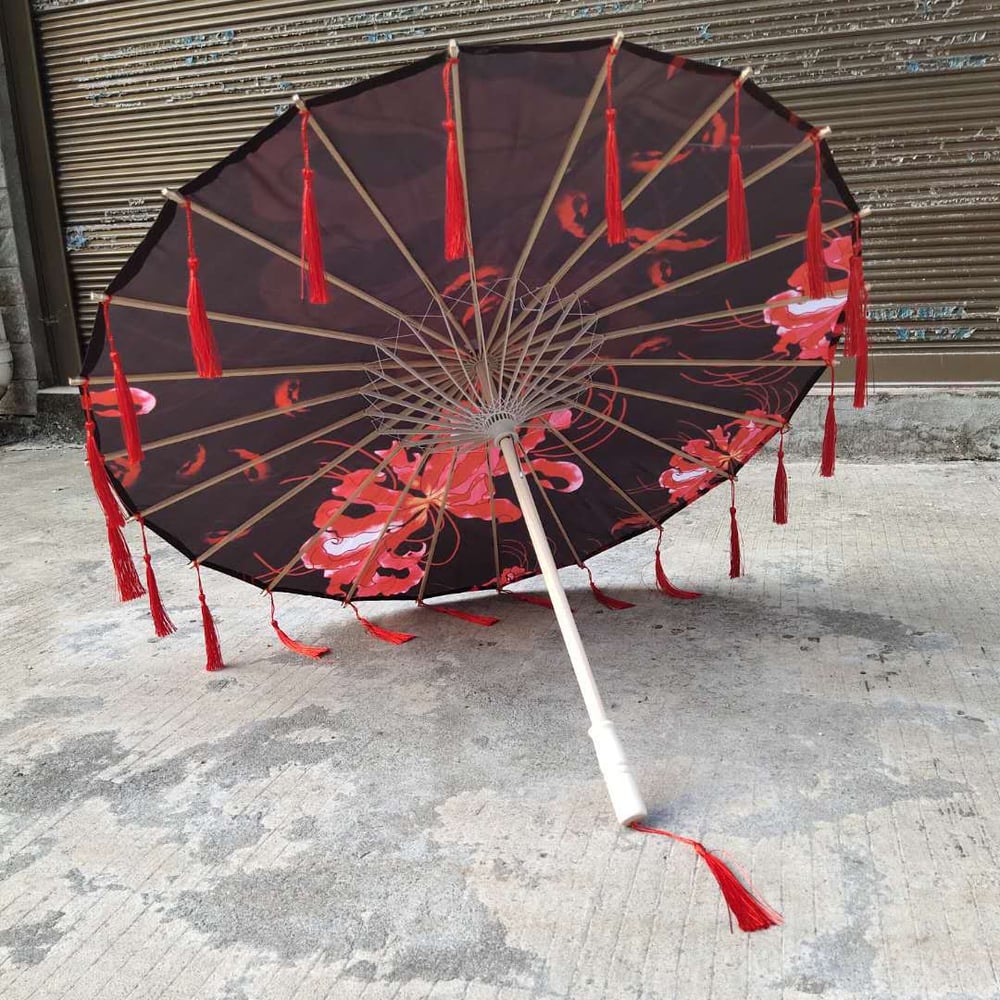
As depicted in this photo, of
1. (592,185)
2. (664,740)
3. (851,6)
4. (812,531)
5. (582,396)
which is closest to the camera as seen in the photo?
(592,185)

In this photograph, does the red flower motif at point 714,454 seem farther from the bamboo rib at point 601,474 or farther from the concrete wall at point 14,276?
the concrete wall at point 14,276

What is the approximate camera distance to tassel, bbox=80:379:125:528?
1.82 metres

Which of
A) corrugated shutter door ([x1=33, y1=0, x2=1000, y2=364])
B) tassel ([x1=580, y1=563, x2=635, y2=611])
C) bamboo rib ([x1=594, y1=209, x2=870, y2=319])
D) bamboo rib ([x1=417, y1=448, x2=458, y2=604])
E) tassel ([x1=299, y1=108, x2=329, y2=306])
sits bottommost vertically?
tassel ([x1=580, y1=563, x2=635, y2=611])

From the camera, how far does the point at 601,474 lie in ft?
7.45

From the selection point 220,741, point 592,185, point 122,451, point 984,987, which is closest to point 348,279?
point 592,185

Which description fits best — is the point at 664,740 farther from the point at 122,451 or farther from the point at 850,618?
the point at 122,451

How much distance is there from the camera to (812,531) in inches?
123

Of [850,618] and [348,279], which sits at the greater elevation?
[348,279]

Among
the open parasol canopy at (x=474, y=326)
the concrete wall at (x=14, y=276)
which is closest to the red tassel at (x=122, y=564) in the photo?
the open parasol canopy at (x=474, y=326)

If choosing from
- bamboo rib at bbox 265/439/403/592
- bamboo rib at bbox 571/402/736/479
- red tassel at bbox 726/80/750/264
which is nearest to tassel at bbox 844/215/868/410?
red tassel at bbox 726/80/750/264

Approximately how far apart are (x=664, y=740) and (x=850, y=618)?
29.6 inches

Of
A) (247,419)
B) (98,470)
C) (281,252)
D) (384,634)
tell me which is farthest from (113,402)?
(384,634)

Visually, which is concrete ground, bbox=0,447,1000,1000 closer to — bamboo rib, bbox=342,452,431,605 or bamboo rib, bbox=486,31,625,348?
bamboo rib, bbox=342,452,431,605

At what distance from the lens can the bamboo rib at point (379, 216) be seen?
4.91 feet
